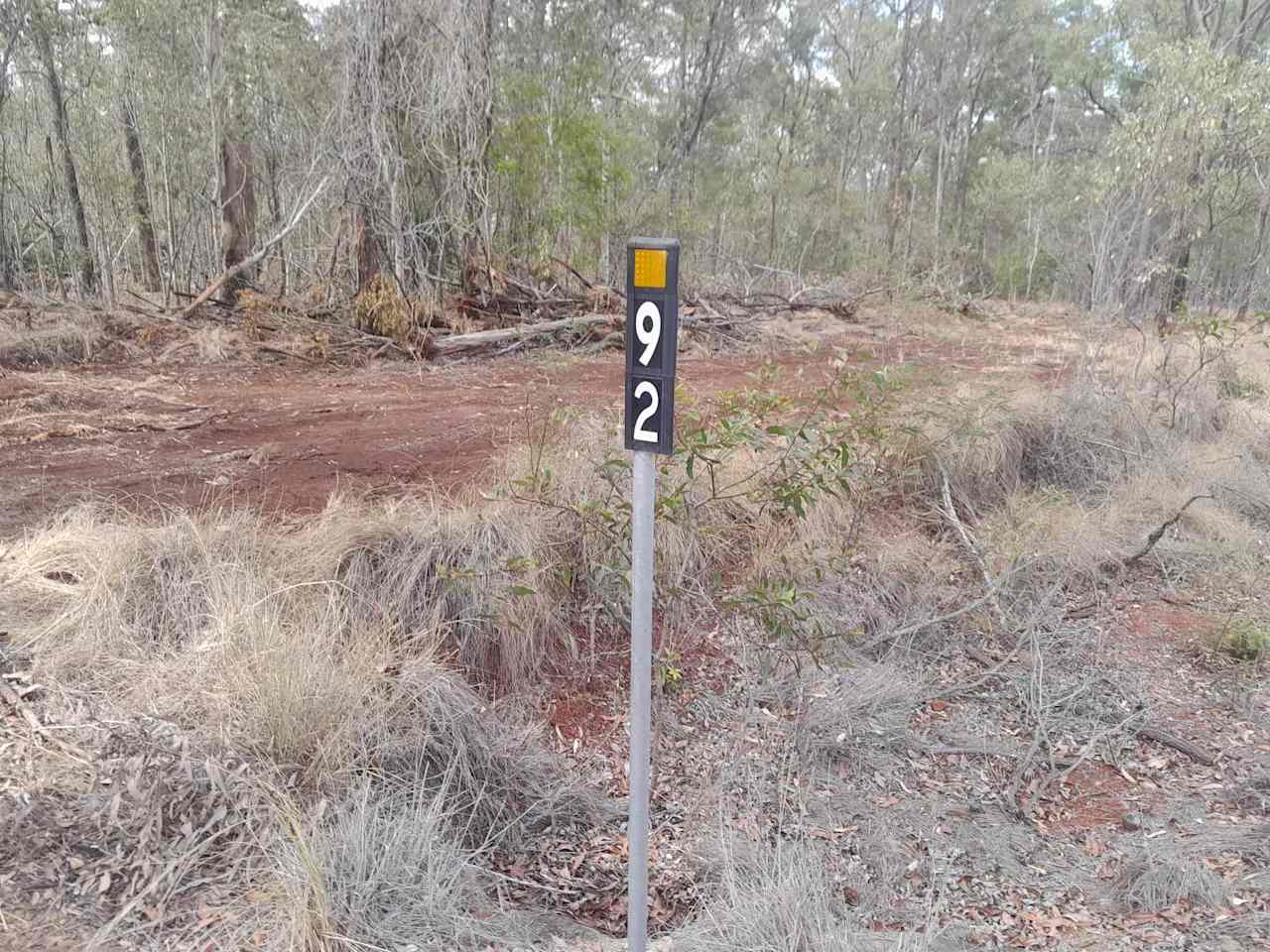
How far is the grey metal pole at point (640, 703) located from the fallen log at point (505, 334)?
26.1 ft

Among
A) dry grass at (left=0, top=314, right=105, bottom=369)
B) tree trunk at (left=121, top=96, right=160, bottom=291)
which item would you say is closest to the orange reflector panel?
dry grass at (left=0, top=314, right=105, bottom=369)

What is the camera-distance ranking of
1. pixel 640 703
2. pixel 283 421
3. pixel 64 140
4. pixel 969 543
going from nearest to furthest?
pixel 640 703, pixel 969 543, pixel 283 421, pixel 64 140

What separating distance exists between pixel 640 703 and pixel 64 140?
1469cm

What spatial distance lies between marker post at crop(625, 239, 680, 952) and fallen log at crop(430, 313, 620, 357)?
7966 millimetres

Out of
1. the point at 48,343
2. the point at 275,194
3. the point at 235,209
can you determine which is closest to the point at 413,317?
the point at 48,343

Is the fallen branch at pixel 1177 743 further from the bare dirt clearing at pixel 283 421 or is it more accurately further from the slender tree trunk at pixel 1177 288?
the slender tree trunk at pixel 1177 288

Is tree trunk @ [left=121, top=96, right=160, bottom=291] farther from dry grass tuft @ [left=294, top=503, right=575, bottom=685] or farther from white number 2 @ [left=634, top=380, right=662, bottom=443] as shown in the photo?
white number 2 @ [left=634, top=380, right=662, bottom=443]

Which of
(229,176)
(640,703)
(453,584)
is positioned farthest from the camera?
(229,176)

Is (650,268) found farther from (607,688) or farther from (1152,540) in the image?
(1152,540)

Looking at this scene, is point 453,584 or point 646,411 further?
point 453,584

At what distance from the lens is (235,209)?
39.9 feet

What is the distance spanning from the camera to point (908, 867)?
321 cm

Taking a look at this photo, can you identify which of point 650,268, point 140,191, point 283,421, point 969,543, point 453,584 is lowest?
point 969,543

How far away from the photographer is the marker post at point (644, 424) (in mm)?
1852
